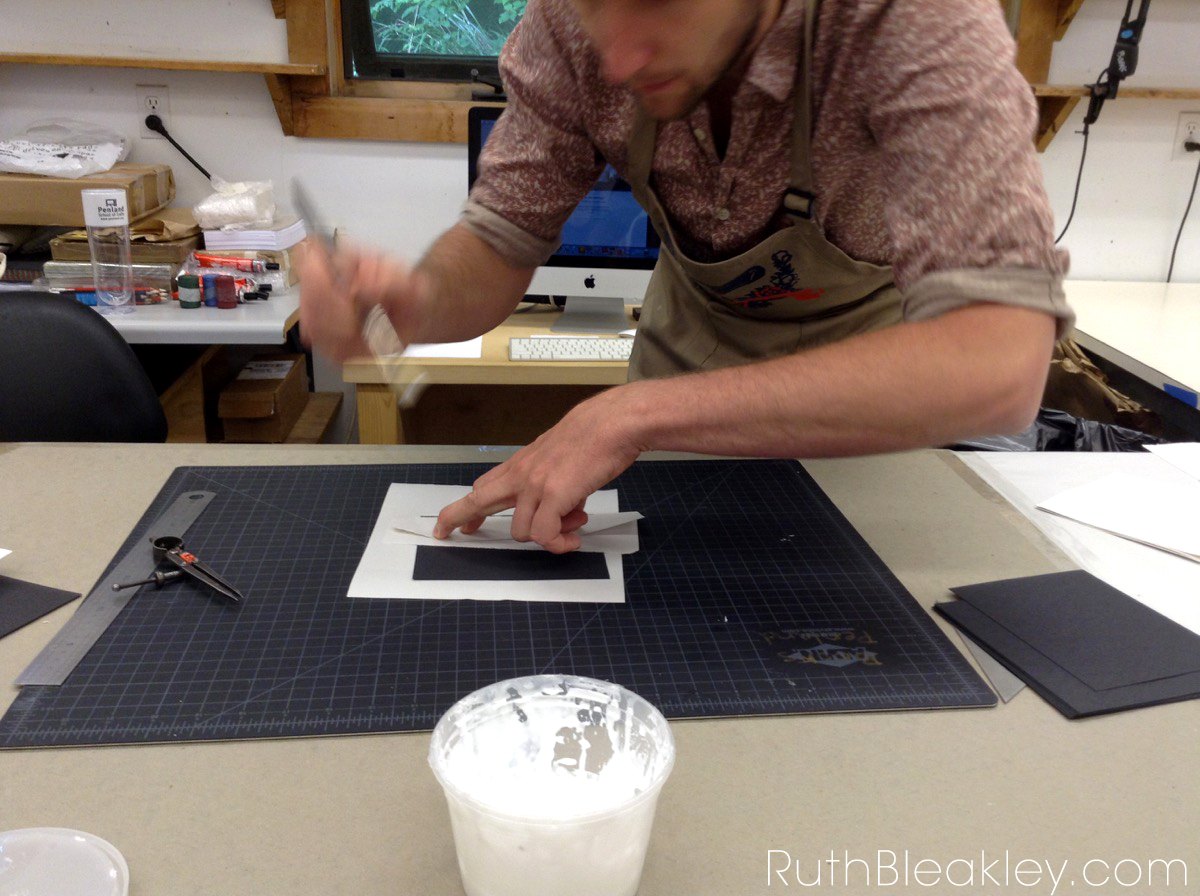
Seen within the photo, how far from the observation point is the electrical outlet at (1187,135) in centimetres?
246

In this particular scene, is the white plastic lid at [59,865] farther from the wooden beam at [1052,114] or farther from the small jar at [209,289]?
the wooden beam at [1052,114]

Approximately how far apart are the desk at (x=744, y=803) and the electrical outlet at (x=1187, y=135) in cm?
224

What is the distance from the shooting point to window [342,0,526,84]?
8.14 feet

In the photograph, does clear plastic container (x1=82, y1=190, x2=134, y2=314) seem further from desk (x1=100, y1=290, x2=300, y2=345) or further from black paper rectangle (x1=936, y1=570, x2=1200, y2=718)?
black paper rectangle (x1=936, y1=570, x2=1200, y2=718)

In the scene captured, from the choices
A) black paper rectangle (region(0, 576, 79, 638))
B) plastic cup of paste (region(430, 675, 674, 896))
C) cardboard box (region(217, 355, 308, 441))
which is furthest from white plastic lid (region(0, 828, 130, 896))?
cardboard box (region(217, 355, 308, 441))

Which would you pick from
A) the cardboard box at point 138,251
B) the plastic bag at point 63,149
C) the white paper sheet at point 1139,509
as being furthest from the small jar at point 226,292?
the white paper sheet at point 1139,509

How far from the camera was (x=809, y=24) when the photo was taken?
34.7 inches

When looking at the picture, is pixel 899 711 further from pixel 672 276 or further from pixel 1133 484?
pixel 672 276

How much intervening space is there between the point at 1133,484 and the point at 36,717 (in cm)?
112

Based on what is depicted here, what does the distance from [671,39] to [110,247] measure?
1.63 metres

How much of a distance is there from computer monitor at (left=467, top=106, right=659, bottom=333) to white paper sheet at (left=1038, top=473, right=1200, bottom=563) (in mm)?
1190

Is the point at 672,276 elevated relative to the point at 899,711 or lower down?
elevated

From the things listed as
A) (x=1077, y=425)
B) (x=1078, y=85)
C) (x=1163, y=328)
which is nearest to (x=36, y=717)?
(x=1077, y=425)

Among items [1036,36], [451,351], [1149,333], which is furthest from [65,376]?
[1036,36]
